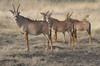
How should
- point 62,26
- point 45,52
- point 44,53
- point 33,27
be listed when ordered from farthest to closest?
point 62,26 → point 33,27 → point 45,52 → point 44,53

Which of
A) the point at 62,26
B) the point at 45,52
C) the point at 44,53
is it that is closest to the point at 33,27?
the point at 45,52

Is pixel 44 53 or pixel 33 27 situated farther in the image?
pixel 33 27

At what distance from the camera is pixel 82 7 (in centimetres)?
3912

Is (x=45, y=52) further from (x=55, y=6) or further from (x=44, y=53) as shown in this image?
(x=55, y=6)

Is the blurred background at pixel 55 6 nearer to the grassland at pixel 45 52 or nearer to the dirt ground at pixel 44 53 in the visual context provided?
the grassland at pixel 45 52

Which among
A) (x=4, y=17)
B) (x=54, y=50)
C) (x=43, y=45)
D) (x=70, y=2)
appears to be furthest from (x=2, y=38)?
(x=70, y=2)

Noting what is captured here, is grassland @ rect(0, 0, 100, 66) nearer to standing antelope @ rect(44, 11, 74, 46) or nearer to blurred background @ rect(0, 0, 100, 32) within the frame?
standing antelope @ rect(44, 11, 74, 46)

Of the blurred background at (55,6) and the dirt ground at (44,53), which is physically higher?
the blurred background at (55,6)

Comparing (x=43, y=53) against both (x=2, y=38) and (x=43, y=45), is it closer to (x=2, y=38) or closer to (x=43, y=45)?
(x=43, y=45)

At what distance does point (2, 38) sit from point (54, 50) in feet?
12.7

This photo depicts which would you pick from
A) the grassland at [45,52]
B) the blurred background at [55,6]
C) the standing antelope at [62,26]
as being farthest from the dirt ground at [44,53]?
the blurred background at [55,6]

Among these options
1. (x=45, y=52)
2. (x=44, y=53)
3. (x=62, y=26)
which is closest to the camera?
(x=44, y=53)

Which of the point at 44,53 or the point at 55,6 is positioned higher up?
the point at 55,6

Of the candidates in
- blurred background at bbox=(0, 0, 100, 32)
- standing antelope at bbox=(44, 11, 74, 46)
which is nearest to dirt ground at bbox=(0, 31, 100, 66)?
standing antelope at bbox=(44, 11, 74, 46)
